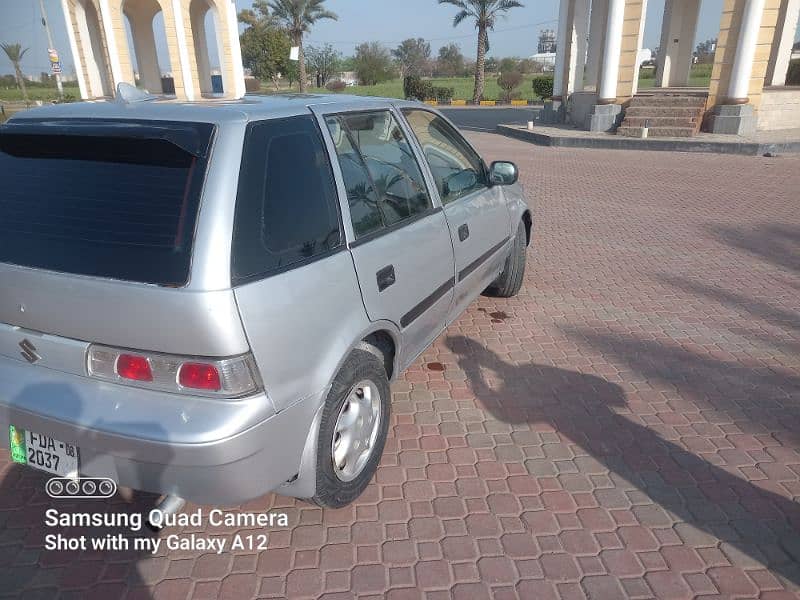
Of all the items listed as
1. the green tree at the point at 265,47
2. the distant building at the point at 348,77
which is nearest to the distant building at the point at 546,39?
the distant building at the point at 348,77

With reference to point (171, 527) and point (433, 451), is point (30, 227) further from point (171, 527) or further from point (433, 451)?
point (433, 451)

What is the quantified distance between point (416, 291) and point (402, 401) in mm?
950

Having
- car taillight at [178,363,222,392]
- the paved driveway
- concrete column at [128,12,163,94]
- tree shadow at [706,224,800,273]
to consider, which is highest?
concrete column at [128,12,163,94]

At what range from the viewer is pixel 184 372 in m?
2.00

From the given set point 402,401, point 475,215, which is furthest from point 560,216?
point 402,401

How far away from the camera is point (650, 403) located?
3613mm

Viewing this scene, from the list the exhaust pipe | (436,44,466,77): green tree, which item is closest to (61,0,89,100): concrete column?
the exhaust pipe

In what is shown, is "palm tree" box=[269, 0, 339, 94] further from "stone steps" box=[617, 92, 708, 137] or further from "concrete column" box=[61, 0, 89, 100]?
"stone steps" box=[617, 92, 708, 137]

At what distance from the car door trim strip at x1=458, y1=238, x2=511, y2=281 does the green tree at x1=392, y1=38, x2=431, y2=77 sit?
99.3 meters

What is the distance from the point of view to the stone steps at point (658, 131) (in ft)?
52.1

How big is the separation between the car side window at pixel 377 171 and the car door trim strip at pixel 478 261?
0.60 metres

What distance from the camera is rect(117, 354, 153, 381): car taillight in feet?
6.68

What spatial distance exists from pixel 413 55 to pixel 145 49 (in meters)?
80.3

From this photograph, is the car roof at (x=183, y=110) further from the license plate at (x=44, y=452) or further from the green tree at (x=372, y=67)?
the green tree at (x=372, y=67)
